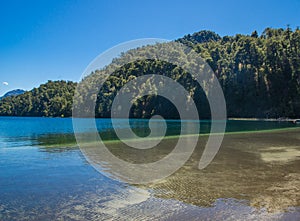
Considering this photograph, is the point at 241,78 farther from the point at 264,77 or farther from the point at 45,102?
the point at 45,102

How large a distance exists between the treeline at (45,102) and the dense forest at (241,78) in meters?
27.4

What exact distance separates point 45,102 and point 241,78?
102416mm

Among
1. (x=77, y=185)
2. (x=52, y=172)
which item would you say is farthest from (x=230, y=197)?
(x=52, y=172)

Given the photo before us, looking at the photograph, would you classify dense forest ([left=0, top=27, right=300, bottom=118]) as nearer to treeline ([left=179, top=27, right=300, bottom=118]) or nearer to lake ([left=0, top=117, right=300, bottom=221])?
treeline ([left=179, top=27, right=300, bottom=118])

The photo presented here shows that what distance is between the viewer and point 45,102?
472ft

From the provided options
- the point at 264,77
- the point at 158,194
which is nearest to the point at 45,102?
the point at 264,77

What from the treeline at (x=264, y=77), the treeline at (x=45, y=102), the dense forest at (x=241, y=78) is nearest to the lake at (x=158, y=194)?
the dense forest at (x=241, y=78)

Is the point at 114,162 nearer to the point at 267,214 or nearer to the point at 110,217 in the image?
the point at 110,217

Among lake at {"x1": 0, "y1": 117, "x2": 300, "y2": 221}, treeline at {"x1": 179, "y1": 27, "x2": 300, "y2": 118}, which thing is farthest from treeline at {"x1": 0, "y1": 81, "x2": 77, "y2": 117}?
lake at {"x1": 0, "y1": 117, "x2": 300, "y2": 221}

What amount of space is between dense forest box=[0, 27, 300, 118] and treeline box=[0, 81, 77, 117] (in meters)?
27.4

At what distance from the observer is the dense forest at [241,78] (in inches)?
2928

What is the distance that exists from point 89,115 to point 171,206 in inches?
4434

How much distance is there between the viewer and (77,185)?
893 centimetres

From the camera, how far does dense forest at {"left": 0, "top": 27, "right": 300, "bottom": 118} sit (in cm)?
7438
